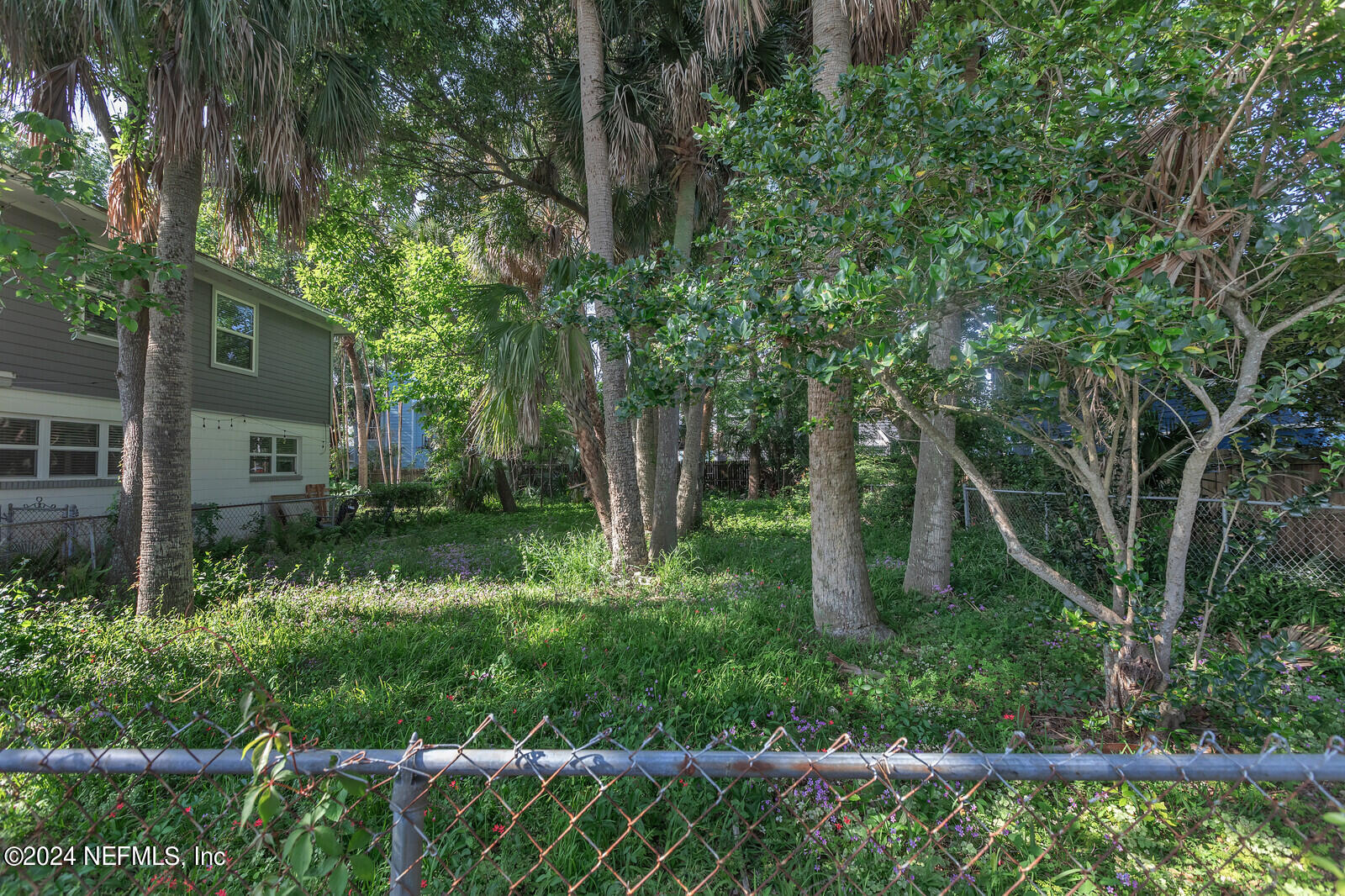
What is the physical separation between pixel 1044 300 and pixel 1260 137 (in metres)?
1.54

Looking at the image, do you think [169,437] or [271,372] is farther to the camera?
[271,372]

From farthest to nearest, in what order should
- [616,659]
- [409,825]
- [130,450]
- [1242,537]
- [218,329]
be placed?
[218,329]
[130,450]
[1242,537]
[616,659]
[409,825]

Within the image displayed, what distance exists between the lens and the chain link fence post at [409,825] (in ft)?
3.55

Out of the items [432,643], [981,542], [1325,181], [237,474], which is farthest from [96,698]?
→ [237,474]

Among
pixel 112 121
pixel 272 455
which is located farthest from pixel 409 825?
pixel 272 455

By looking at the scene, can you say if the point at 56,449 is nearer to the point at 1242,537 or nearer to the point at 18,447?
the point at 18,447

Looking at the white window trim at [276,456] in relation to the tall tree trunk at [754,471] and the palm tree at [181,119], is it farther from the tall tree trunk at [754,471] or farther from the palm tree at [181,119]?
the tall tree trunk at [754,471]

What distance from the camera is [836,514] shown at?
4.88 metres

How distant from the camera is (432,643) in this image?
4512mm

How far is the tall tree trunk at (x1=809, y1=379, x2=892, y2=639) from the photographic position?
479 cm

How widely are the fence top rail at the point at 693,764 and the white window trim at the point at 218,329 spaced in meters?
11.9

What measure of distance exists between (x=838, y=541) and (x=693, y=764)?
3.95m

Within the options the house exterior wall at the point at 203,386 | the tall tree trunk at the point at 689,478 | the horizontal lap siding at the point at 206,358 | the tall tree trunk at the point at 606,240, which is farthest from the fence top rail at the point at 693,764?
the tall tree trunk at the point at 689,478

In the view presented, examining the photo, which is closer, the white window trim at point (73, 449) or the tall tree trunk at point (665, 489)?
the tall tree trunk at point (665, 489)
